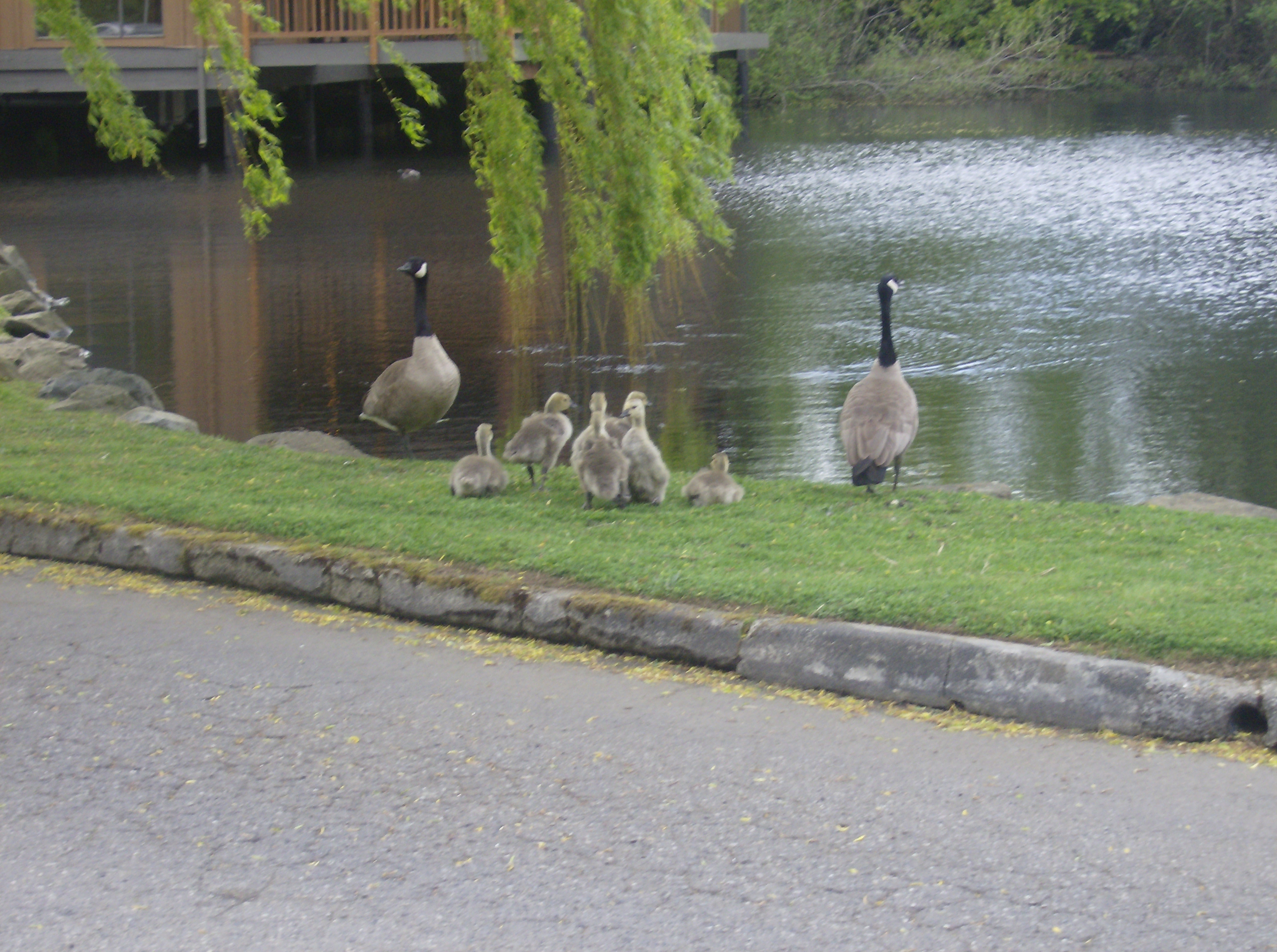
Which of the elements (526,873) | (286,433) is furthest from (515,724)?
(286,433)

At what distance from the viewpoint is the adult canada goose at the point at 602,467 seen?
311 inches

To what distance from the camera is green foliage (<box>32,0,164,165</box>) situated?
9062mm

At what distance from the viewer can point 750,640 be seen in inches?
229

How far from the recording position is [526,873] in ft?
13.8

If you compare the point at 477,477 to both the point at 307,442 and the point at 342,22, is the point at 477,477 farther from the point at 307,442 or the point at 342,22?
the point at 342,22

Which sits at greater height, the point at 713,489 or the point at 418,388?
the point at 418,388

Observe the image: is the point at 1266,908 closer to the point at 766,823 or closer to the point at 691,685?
the point at 766,823

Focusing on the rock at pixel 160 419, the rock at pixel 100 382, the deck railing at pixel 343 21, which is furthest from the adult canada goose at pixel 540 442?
Answer: the deck railing at pixel 343 21

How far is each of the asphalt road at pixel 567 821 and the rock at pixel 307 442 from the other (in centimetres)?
539

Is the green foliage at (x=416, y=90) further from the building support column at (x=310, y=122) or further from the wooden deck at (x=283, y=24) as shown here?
the building support column at (x=310, y=122)

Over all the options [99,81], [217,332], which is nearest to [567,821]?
[99,81]

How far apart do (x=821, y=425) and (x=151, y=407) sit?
6.57 metres

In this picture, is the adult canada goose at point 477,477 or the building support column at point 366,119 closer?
the adult canada goose at point 477,477

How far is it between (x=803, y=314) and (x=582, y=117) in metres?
10.5
